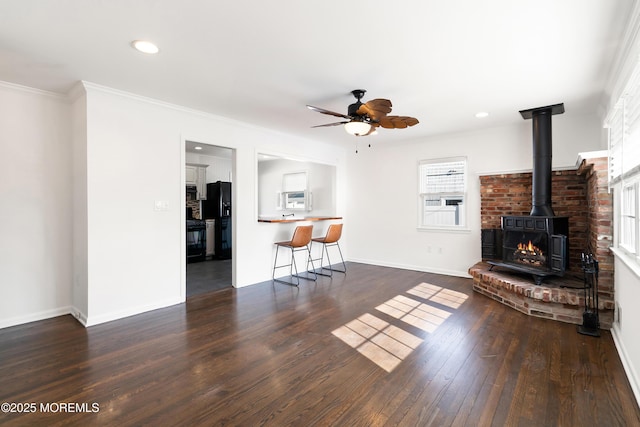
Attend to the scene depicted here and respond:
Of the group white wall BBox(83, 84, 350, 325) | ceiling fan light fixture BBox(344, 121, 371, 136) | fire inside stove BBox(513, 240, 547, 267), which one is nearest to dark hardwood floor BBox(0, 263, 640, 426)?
white wall BBox(83, 84, 350, 325)

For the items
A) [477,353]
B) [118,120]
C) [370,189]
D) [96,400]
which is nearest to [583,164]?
[477,353]

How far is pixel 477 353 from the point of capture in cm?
258

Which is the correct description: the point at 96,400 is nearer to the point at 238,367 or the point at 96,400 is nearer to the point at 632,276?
the point at 238,367

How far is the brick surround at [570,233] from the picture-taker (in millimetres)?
3035

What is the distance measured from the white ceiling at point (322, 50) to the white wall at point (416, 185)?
76 cm

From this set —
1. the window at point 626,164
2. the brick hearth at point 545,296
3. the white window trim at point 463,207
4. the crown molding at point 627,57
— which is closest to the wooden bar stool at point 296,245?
the white window trim at point 463,207

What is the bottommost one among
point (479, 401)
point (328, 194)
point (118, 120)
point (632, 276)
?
point (479, 401)

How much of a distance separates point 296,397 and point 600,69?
377 cm

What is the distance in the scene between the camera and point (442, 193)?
18.0 ft

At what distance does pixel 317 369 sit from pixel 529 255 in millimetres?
3237

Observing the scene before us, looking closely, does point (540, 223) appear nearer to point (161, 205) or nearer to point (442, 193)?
point (442, 193)

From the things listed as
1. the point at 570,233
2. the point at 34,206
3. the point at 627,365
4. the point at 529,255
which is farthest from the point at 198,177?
the point at 627,365

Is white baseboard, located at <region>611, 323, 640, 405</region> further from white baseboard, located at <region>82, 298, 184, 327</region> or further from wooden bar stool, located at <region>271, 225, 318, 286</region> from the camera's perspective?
white baseboard, located at <region>82, 298, 184, 327</region>

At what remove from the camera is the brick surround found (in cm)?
304
